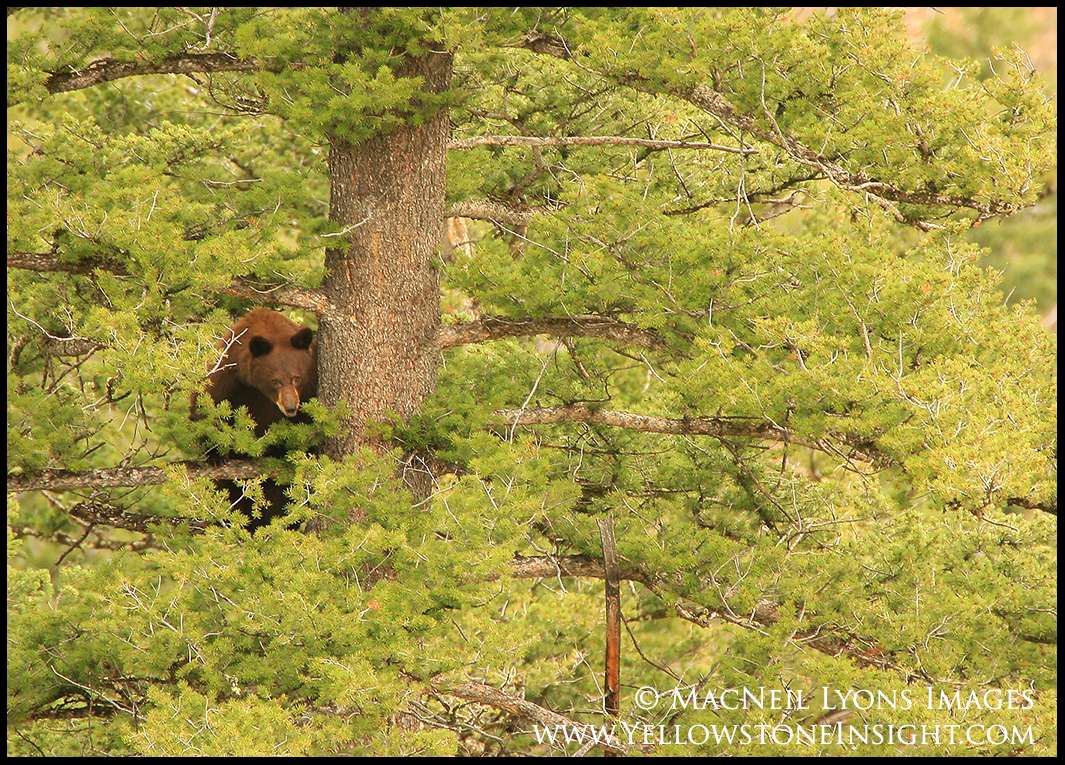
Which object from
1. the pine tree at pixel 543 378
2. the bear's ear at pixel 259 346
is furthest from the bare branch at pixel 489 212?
the bear's ear at pixel 259 346

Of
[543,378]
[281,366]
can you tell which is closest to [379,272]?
[281,366]

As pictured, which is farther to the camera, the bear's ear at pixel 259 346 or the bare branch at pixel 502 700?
the bear's ear at pixel 259 346

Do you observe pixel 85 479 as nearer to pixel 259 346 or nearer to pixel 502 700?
pixel 259 346

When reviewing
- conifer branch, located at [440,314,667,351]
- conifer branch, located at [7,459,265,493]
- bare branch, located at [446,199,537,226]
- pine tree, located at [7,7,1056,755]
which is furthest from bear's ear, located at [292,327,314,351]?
bare branch, located at [446,199,537,226]

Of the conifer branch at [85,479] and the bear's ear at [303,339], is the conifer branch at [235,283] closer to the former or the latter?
the bear's ear at [303,339]

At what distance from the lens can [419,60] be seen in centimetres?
613

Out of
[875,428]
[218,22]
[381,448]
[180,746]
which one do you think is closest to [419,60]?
[218,22]

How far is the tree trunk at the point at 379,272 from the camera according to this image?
6332 mm

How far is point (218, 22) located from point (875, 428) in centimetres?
445

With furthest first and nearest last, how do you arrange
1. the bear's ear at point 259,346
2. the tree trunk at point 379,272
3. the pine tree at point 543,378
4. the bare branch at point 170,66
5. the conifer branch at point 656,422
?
the bear's ear at point 259,346 → the tree trunk at point 379,272 → the conifer branch at point 656,422 → the bare branch at point 170,66 → the pine tree at point 543,378

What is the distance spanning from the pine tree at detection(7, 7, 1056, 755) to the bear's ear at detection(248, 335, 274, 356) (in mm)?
391

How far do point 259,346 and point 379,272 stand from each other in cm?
92

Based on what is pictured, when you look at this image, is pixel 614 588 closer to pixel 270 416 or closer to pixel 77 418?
pixel 270 416

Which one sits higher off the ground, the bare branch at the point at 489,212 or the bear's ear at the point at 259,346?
the bare branch at the point at 489,212
